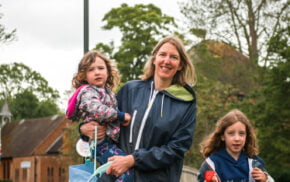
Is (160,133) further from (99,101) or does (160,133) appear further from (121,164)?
(99,101)

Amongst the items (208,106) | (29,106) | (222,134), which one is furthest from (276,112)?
(29,106)

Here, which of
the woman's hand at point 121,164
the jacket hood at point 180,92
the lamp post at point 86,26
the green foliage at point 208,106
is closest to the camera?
the woman's hand at point 121,164

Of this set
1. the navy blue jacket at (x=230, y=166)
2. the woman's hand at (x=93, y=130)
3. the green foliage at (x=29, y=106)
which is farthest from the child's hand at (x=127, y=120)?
the green foliage at (x=29, y=106)

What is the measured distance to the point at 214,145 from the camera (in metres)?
6.41

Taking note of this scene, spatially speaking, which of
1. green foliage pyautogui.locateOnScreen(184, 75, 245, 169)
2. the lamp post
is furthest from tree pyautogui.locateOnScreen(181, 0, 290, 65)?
the lamp post

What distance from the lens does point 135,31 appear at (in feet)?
122

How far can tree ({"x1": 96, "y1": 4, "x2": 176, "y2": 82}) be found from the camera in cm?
3566

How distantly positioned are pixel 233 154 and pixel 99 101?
77.9 inches

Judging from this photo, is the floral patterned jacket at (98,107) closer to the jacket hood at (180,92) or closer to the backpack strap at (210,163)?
the jacket hood at (180,92)

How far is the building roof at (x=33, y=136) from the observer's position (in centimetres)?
6688

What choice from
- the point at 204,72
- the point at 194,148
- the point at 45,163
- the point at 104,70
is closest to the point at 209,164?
the point at 104,70

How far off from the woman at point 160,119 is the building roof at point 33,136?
60.9 meters

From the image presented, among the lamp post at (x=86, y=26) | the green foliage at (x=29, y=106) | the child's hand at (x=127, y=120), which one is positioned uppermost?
the lamp post at (x=86, y=26)

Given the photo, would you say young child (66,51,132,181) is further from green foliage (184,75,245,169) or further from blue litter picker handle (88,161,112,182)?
green foliage (184,75,245,169)
